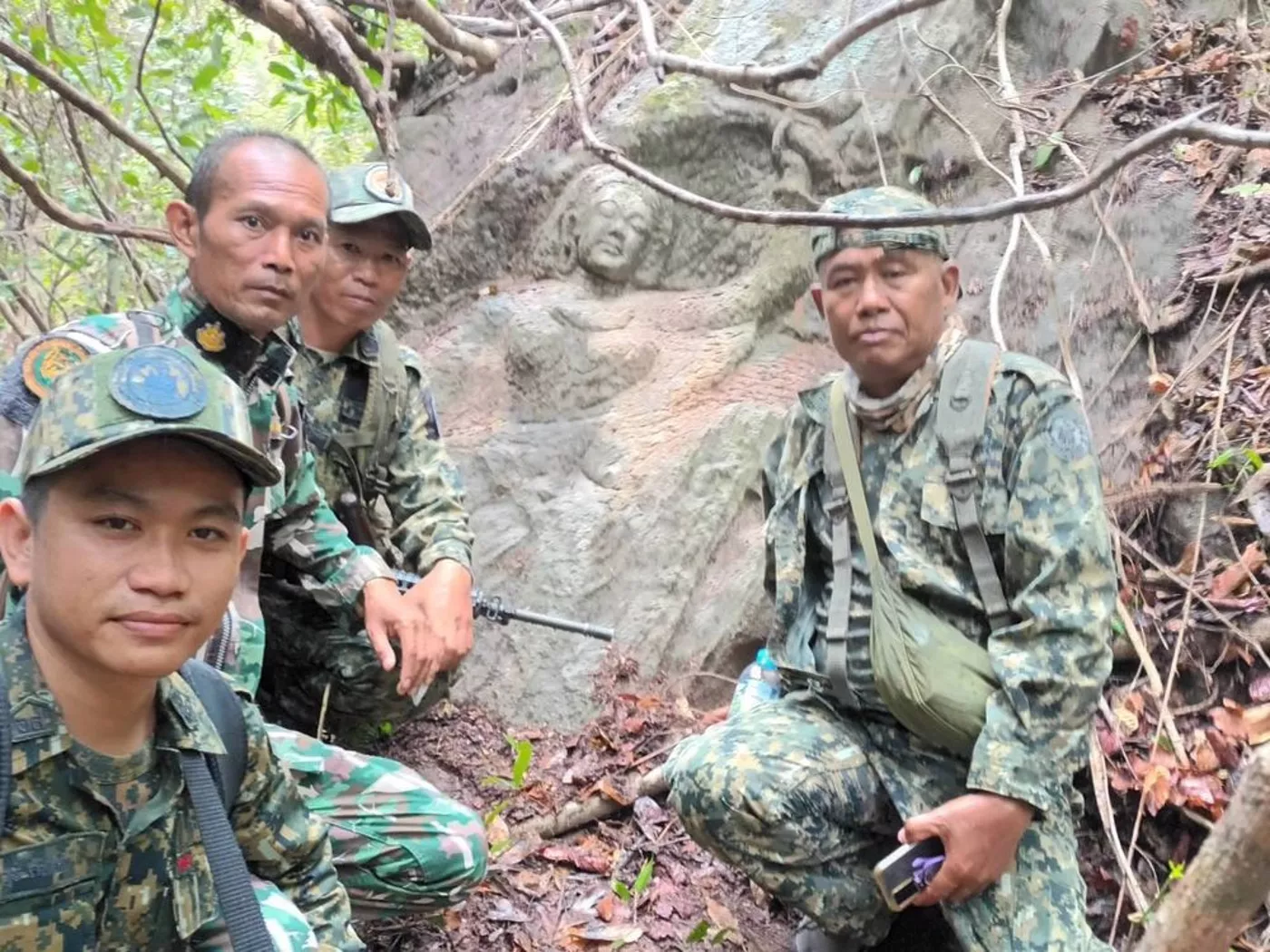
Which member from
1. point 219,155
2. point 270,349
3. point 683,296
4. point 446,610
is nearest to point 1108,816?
point 446,610

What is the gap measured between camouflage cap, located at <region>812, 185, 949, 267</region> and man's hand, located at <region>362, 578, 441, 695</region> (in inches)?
63.5

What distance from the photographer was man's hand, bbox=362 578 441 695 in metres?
3.09

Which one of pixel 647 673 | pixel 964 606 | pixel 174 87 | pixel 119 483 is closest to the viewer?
pixel 119 483

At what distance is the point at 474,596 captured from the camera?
3629 mm

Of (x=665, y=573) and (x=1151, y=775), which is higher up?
(x=665, y=573)

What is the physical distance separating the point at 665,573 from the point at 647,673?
0.47 m

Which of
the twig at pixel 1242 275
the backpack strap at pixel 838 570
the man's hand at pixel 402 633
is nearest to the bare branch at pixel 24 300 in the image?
the man's hand at pixel 402 633

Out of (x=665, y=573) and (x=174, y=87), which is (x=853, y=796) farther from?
(x=174, y=87)

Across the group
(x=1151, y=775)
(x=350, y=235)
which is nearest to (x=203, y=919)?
(x=350, y=235)

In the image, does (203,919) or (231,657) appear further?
(231,657)

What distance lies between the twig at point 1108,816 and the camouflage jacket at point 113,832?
2235 millimetres

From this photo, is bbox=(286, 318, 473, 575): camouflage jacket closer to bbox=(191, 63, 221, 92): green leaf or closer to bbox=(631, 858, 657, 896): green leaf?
bbox=(631, 858, 657, 896): green leaf

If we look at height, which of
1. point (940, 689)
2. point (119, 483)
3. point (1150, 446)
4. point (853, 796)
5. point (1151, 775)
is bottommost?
point (1151, 775)

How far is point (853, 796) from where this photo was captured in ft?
9.34
